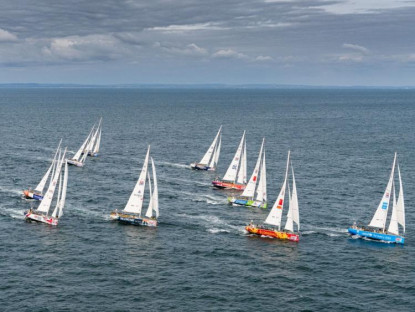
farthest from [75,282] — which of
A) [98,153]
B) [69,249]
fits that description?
[98,153]

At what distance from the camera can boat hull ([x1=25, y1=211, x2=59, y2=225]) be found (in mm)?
92875

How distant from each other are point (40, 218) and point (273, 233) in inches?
1615

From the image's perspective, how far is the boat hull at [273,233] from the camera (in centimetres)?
8744

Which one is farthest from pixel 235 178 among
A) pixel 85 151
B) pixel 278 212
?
pixel 85 151

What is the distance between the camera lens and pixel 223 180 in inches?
5123

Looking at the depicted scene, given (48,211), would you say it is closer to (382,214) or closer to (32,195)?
(32,195)

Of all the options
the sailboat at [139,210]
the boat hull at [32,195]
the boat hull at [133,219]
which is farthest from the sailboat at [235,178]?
the boat hull at [32,195]

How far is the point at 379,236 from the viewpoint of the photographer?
8862 cm

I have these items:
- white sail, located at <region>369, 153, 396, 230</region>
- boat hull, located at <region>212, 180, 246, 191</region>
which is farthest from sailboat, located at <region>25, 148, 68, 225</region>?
white sail, located at <region>369, 153, 396, 230</region>

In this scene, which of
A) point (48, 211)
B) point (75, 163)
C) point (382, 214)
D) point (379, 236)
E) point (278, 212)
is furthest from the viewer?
point (75, 163)

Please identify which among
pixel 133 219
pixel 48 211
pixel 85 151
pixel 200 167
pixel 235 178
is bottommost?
pixel 48 211

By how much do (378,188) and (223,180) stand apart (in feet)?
120

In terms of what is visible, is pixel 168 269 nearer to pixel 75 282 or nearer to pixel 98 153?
pixel 75 282

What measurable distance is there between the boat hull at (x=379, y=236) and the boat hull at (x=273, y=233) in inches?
399
